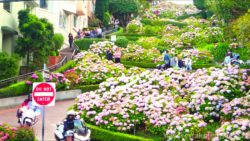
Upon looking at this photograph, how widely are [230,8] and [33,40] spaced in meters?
13.6

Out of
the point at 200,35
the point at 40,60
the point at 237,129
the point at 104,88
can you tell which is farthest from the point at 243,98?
the point at 200,35

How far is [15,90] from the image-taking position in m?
24.5

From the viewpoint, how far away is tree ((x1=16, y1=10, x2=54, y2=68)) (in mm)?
29250

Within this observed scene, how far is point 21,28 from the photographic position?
2969 centimetres

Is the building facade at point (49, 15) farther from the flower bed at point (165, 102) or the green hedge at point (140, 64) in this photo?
the flower bed at point (165, 102)

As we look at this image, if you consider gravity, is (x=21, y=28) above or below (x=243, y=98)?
above

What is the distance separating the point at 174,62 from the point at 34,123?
11.6m

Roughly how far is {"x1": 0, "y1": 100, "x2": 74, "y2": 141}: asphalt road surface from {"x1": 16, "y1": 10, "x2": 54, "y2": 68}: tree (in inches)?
214

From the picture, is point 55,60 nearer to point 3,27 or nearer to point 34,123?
point 3,27

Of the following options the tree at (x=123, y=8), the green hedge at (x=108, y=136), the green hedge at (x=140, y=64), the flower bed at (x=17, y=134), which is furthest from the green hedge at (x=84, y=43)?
the tree at (x=123, y=8)

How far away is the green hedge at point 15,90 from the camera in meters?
24.1

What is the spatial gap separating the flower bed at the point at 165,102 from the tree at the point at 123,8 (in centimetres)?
4870

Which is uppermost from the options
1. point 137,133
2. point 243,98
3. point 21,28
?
point 21,28

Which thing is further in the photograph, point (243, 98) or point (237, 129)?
point (243, 98)
